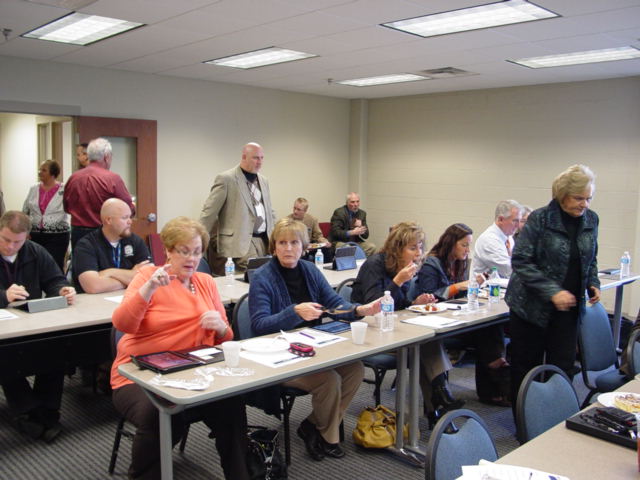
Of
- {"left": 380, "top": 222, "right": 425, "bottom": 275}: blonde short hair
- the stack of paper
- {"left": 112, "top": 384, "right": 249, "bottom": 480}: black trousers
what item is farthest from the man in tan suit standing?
the stack of paper

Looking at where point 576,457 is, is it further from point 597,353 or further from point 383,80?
point 383,80

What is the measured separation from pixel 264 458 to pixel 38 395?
153 cm

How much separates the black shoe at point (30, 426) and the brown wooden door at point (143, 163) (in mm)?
3623

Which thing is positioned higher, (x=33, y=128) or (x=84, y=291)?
(x=33, y=128)

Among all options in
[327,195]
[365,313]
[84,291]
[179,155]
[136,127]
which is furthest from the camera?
[327,195]

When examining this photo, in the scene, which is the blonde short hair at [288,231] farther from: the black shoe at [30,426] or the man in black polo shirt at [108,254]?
the black shoe at [30,426]

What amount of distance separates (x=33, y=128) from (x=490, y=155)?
6.07 m

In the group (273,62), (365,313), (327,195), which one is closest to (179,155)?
(273,62)

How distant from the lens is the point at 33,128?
796 centimetres

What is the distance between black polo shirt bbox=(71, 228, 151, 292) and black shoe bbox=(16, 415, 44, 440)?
844 mm

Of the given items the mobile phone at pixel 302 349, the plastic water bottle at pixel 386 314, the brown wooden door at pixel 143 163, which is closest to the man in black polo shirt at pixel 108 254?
the mobile phone at pixel 302 349

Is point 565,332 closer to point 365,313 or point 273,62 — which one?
point 365,313

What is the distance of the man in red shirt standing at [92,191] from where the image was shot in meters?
4.59

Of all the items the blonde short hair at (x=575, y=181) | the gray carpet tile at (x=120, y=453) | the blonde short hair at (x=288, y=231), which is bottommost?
the gray carpet tile at (x=120, y=453)
